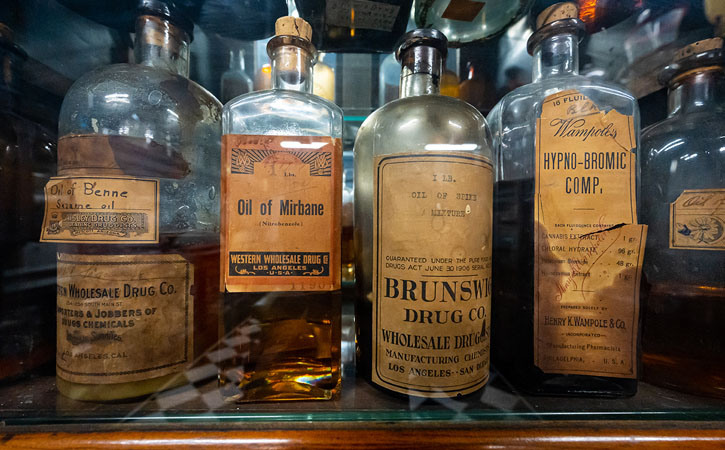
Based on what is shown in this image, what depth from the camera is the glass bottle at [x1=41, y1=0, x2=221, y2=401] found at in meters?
0.31

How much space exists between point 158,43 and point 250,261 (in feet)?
0.92

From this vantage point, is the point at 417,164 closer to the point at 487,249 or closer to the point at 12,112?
the point at 487,249

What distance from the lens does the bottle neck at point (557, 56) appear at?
370 millimetres

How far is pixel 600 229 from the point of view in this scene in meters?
0.33

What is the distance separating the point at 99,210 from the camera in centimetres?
31

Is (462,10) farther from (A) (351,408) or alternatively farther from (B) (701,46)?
(A) (351,408)

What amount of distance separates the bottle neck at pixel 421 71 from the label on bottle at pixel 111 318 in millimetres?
322

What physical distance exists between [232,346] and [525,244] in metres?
0.32

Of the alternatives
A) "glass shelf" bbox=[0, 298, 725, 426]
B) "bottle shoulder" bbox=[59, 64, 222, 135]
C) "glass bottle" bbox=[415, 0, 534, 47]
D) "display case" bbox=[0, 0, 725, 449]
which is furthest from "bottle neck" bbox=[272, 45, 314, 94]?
"glass shelf" bbox=[0, 298, 725, 426]

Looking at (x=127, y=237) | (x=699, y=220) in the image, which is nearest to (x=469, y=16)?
(x=699, y=220)

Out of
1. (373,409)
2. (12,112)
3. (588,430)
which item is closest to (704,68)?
(588,430)

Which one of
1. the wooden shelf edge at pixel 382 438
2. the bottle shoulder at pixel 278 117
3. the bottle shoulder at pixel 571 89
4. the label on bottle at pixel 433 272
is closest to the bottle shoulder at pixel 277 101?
the bottle shoulder at pixel 278 117

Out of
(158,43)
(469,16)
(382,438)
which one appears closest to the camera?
(382,438)

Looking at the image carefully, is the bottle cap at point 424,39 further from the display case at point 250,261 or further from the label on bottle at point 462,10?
the label on bottle at point 462,10
